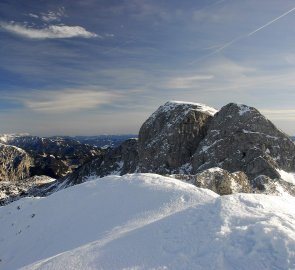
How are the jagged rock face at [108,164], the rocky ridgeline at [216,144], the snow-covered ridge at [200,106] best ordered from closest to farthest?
the rocky ridgeline at [216,144] < the snow-covered ridge at [200,106] < the jagged rock face at [108,164]

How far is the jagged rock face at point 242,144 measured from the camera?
65.9 metres

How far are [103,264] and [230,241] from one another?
16.8ft

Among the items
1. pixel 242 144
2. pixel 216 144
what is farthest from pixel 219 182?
pixel 216 144

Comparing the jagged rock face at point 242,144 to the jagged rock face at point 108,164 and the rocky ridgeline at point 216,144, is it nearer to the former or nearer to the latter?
the rocky ridgeline at point 216,144

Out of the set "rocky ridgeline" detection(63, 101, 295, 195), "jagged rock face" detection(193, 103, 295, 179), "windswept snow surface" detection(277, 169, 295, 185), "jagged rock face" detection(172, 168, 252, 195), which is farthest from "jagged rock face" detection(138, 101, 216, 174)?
"jagged rock face" detection(172, 168, 252, 195)

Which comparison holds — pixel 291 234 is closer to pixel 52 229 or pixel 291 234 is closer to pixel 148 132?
pixel 52 229

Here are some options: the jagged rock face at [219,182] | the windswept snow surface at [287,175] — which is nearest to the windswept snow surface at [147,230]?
the jagged rock face at [219,182]

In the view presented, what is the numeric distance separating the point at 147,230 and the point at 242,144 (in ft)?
191

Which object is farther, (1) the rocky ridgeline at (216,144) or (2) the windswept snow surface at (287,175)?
(2) the windswept snow surface at (287,175)

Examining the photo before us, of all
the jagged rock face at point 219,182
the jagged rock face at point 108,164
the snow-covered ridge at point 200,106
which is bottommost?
the jagged rock face at point 108,164

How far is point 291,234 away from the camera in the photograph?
13188 millimetres

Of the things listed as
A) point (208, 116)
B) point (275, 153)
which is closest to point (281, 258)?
point (275, 153)

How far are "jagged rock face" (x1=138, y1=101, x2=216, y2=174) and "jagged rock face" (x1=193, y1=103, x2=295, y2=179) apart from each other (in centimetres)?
692

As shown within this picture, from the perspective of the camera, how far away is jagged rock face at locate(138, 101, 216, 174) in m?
83.4
